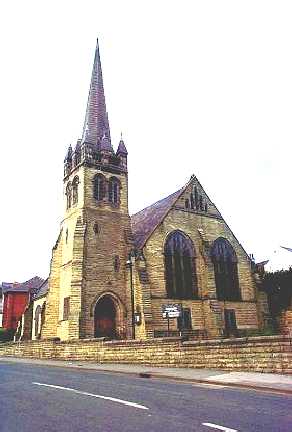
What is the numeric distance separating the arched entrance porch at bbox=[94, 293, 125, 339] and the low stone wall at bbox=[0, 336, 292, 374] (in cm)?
346

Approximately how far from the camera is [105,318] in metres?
31.1

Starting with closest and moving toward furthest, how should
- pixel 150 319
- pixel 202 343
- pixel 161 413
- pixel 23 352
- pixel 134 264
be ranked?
pixel 161 413 → pixel 202 343 → pixel 150 319 → pixel 134 264 → pixel 23 352

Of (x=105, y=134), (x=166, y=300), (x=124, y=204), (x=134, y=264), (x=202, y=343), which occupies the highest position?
(x=105, y=134)

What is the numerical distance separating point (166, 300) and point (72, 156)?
15.8 m

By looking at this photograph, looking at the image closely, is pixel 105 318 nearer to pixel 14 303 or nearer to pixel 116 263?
pixel 116 263

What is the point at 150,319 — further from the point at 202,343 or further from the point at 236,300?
the point at 202,343

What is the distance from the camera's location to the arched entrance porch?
30745 mm

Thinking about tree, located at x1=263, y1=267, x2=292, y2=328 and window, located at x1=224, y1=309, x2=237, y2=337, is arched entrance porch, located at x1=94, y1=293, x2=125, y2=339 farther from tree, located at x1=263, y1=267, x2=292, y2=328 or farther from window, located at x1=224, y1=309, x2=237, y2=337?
tree, located at x1=263, y1=267, x2=292, y2=328

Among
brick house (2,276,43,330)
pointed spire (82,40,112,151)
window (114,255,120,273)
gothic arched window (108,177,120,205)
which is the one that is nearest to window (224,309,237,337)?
window (114,255,120,273)

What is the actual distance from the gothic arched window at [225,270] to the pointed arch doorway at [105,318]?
30.6ft

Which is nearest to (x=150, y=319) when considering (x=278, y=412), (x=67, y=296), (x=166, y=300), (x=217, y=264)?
(x=166, y=300)

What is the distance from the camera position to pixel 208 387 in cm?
1204

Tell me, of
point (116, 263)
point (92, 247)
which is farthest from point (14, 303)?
point (92, 247)

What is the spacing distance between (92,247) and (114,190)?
6294 millimetres
